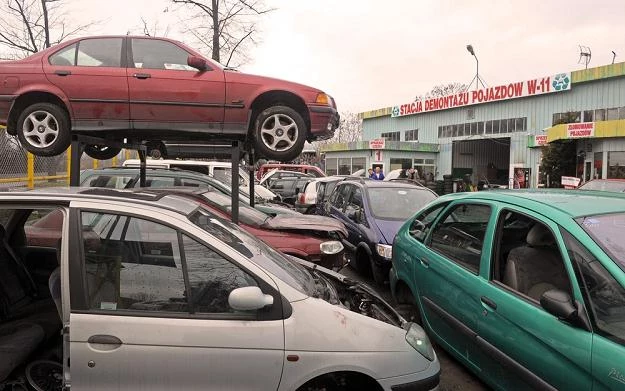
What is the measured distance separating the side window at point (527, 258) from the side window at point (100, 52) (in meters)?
3.93

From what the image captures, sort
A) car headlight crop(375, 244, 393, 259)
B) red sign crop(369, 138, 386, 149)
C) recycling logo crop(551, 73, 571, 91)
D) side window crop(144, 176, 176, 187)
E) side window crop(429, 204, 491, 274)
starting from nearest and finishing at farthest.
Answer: side window crop(429, 204, 491, 274)
car headlight crop(375, 244, 393, 259)
side window crop(144, 176, 176, 187)
recycling logo crop(551, 73, 571, 91)
red sign crop(369, 138, 386, 149)

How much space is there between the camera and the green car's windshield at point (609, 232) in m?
2.61

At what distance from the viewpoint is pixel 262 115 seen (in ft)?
17.0

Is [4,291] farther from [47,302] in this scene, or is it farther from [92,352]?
[92,352]

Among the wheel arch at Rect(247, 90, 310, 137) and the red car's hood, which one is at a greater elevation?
the wheel arch at Rect(247, 90, 310, 137)

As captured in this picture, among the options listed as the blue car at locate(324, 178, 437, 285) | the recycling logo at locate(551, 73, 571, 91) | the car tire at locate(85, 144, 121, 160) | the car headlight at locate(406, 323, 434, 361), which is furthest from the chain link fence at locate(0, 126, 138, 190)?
the recycling logo at locate(551, 73, 571, 91)

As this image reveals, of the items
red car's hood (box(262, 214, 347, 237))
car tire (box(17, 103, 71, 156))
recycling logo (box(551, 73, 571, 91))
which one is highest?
recycling logo (box(551, 73, 571, 91))

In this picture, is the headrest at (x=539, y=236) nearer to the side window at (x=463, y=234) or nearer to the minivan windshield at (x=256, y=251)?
the side window at (x=463, y=234)

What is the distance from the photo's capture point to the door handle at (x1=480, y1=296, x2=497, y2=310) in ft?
10.2

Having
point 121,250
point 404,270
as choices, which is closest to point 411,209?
point 404,270

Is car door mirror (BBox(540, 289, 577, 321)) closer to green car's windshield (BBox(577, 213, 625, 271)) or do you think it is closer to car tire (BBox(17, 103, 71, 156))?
green car's windshield (BBox(577, 213, 625, 271))

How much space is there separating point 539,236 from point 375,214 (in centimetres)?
407

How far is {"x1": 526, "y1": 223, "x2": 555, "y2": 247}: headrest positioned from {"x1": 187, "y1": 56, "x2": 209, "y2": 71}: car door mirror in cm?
343

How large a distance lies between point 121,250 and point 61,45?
3331mm
